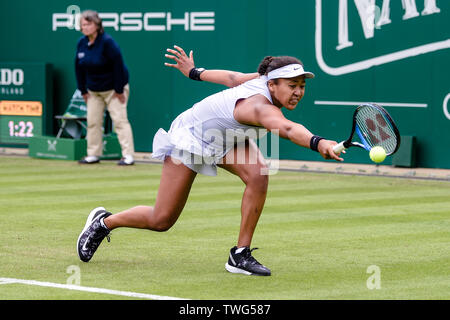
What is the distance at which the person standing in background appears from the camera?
621 inches

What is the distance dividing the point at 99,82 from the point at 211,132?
8.42m

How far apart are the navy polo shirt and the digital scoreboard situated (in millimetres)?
2872

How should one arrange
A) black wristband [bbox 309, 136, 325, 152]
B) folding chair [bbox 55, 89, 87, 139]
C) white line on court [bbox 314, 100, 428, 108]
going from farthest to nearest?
folding chair [bbox 55, 89, 87, 139], white line on court [bbox 314, 100, 428, 108], black wristband [bbox 309, 136, 325, 152]

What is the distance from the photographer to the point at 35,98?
62.2 feet

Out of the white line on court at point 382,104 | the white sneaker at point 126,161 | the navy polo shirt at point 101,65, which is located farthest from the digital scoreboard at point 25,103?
the white line on court at point 382,104

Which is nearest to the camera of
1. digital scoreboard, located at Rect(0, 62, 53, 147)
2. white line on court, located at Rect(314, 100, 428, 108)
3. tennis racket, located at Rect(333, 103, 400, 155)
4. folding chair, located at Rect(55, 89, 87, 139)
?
tennis racket, located at Rect(333, 103, 400, 155)

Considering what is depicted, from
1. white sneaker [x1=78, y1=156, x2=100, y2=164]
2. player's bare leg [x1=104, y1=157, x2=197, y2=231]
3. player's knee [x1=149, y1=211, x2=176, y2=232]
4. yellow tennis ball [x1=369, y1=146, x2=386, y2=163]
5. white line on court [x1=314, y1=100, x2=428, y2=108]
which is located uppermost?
yellow tennis ball [x1=369, y1=146, x2=386, y2=163]

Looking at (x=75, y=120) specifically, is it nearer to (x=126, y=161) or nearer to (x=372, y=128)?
(x=126, y=161)

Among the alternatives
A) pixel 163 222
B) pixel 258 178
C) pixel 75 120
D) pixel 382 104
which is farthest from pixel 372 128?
pixel 75 120

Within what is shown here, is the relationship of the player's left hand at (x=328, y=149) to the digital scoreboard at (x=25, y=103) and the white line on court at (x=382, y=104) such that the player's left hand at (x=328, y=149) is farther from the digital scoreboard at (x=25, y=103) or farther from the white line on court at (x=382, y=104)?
the digital scoreboard at (x=25, y=103)

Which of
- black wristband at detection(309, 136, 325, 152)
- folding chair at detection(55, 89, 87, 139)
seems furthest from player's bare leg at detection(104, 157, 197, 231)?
folding chair at detection(55, 89, 87, 139)

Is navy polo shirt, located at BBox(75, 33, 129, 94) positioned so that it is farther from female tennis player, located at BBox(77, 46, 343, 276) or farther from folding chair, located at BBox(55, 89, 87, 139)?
female tennis player, located at BBox(77, 46, 343, 276)

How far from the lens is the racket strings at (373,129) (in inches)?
287

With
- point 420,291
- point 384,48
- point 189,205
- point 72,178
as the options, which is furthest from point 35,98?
point 420,291
